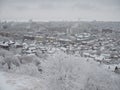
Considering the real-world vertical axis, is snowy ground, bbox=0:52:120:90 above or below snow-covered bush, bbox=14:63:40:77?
above

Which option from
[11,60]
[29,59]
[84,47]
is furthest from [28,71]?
[84,47]

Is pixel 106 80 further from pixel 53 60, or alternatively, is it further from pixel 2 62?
pixel 2 62

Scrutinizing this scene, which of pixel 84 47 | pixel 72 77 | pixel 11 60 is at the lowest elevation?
pixel 84 47

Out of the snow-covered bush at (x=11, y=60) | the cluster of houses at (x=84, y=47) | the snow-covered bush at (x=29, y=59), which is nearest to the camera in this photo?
the snow-covered bush at (x=11, y=60)

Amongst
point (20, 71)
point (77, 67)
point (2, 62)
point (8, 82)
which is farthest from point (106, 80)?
point (2, 62)

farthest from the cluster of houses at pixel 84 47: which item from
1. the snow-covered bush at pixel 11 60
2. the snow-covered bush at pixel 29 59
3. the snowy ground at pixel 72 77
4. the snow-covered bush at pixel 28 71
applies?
the snowy ground at pixel 72 77

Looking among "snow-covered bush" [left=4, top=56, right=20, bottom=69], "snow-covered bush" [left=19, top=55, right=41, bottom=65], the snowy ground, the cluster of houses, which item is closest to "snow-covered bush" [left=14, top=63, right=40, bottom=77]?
"snow-covered bush" [left=4, top=56, right=20, bottom=69]

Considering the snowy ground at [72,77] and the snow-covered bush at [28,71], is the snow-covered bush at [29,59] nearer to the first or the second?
the snow-covered bush at [28,71]

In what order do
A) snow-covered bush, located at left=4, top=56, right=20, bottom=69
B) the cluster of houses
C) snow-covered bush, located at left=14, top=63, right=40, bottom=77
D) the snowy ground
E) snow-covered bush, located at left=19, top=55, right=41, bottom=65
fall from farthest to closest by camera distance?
the cluster of houses, snow-covered bush, located at left=19, top=55, right=41, bottom=65, snow-covered bush, located at left=4, top=56, right=20, bottom=69, snow-covered bush, located at left=14, top=63, right=40, bottom=77, the snowy ground

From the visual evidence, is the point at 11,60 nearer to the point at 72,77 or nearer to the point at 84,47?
the point at 72,77

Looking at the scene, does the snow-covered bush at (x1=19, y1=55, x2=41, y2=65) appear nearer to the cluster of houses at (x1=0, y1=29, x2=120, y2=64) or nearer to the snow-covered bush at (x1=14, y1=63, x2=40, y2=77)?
the snow-covered bush at (x1=14, y1=63, x2=40, y2=77)

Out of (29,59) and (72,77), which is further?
(29,59)

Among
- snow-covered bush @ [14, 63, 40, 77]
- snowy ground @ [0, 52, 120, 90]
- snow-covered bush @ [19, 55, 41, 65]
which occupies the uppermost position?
snowy ground @ [0, 52, 120, 90]
